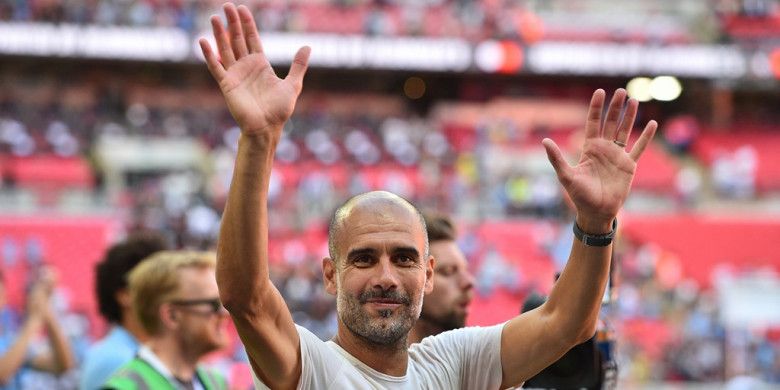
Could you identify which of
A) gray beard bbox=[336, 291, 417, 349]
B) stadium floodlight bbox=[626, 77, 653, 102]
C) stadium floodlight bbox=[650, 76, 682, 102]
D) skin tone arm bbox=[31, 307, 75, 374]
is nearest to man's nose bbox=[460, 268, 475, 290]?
gray beard bbox=[336, 291, 417, 349]

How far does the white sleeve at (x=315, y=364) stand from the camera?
2.60 meters

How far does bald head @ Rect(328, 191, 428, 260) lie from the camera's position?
9.26ft

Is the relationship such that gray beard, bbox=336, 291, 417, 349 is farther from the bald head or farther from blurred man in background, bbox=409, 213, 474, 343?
blurred man in background, bbox=409, 213, 474, 343

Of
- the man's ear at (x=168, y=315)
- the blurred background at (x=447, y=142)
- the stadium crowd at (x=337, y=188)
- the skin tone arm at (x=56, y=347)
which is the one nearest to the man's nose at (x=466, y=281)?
the man's ear at (x=168, y=315)

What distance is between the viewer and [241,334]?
8.20 ft

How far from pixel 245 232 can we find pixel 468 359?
84 cm

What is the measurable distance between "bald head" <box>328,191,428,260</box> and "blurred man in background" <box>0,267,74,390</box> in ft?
9.07

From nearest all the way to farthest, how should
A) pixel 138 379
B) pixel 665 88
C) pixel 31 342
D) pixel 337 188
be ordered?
pixel 138 379 < pixel 31 342 < pixel 337 188 < pixel 665 88

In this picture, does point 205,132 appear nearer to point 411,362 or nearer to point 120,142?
point 120,142

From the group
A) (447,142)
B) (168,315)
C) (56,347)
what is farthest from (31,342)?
(447,142)

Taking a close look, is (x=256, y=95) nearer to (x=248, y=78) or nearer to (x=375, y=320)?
(x=248, y=78)

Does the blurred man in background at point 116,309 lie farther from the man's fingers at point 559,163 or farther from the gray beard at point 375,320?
the man's fingers at point 559,163

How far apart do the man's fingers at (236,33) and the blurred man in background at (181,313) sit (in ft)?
5.00

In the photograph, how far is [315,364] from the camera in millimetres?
2646
